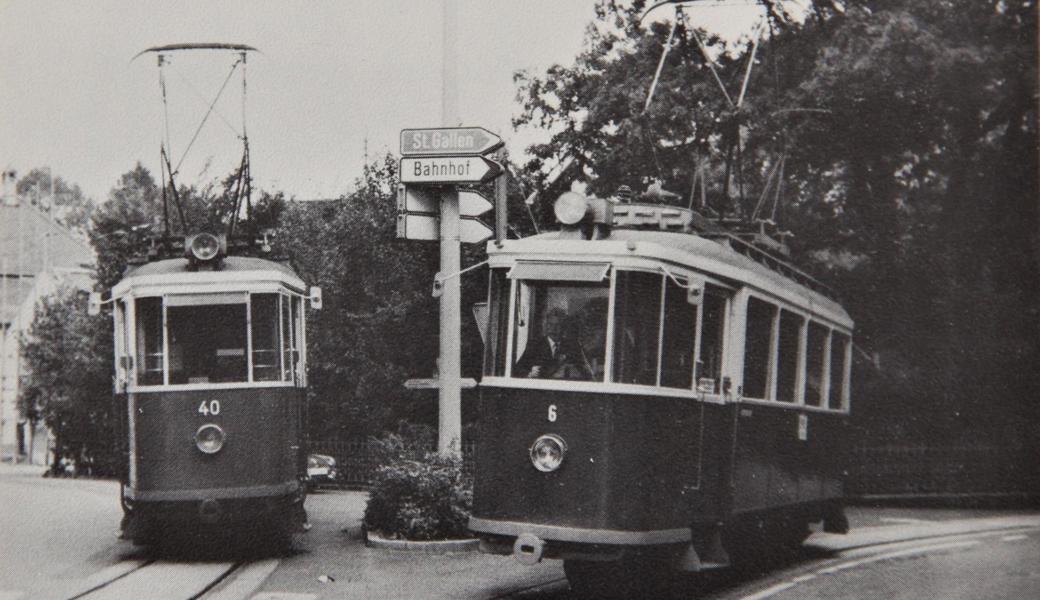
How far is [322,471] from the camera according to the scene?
23297mm

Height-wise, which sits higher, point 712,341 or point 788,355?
point 712,341

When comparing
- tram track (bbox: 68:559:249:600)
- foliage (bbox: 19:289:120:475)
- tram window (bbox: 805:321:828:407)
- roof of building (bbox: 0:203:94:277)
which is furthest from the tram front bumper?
roof of building (bbox: 0:203:94:277)

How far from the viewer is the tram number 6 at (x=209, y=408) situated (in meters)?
12.3

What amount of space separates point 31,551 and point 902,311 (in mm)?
12829

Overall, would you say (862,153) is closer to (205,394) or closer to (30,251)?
(205,394)

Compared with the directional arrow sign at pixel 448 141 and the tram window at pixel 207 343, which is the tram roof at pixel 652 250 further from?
the tram window at pixel 207 343

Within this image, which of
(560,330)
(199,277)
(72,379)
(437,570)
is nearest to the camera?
(560,330)

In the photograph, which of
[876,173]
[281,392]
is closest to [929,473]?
[876,173]

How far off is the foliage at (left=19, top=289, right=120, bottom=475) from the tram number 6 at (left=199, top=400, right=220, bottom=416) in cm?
1499

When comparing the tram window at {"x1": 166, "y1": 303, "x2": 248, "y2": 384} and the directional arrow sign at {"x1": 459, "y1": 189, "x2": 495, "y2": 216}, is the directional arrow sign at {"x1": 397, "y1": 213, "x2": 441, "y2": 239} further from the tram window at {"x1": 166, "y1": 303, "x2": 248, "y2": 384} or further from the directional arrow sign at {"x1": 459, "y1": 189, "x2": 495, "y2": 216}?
the tram window at {"x1": 166, "y1": 303, "x2": 248, "y2": 384}

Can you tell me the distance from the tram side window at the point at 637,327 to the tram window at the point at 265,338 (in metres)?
4.51

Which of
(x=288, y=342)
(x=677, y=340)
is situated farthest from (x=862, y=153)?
(x=677, y=340)

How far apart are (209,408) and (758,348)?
→ 5346 millimetres

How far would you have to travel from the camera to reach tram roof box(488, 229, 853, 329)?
382 inches
